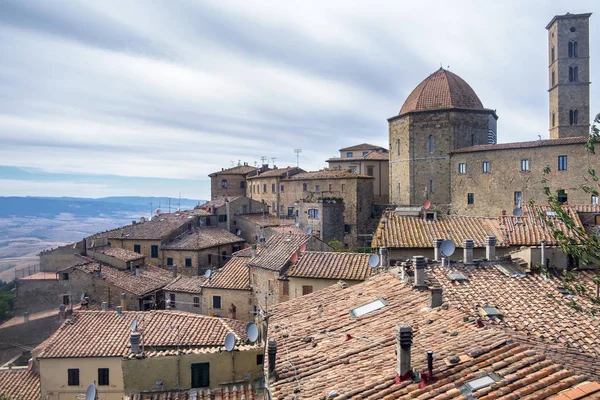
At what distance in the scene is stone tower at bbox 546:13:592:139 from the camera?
166ft

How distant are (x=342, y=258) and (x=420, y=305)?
10703mm

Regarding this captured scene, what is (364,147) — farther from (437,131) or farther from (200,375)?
(200,375)

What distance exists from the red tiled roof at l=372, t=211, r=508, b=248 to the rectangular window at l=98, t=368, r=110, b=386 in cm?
1267

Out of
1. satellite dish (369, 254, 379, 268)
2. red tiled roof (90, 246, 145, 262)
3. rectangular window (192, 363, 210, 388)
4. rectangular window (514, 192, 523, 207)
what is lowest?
rectangular window (192, 363, 210, 388)

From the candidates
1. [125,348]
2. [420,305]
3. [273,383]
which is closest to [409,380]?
[273,383]

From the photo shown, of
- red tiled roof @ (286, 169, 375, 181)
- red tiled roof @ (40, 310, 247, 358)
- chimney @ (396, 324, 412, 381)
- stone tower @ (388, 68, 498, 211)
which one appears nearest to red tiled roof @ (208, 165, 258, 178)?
red tiled roof @ (286, 169, 375, 181)

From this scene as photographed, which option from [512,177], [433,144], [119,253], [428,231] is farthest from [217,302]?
[433,144]

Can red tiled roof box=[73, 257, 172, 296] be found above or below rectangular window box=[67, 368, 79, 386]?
above

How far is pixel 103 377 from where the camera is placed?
20281 mm

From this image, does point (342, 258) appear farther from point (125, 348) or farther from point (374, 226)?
point (374, 226)

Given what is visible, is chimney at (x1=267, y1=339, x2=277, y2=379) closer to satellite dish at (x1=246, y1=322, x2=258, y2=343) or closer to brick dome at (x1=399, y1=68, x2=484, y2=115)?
satellite dish at (x1=246, y1=322, x2=258, y2=343)

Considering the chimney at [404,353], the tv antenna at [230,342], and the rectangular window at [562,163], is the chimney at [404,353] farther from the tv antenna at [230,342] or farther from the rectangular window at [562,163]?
the rectangular window at [562,163]

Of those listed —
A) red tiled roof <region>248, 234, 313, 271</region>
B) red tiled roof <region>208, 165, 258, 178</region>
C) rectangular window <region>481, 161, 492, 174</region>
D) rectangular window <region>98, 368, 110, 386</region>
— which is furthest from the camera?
red tiled roof <region>208, 165, 258, 178</region>

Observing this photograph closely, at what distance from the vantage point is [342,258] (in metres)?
23.0
